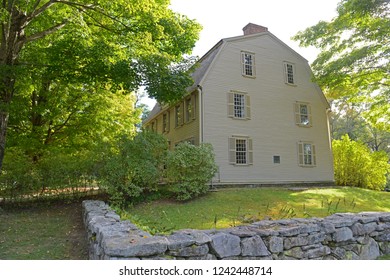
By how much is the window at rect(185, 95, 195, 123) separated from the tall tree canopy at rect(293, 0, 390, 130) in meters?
6.89

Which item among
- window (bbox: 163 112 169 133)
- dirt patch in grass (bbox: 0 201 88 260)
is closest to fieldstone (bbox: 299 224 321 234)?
dirt patch in grass (bbox: 0 201 88 260)

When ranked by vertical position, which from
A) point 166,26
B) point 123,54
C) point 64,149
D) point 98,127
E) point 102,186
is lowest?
point 102,186

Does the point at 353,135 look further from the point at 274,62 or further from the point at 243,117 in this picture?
the point at 243,117

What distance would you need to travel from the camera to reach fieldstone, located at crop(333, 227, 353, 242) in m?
5.14

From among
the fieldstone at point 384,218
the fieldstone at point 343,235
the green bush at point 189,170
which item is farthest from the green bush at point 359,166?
the fieldstone at point 343,235

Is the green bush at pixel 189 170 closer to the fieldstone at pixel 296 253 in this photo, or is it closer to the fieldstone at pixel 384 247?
the fieldstone at pixel 296 253

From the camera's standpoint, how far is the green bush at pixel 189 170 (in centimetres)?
1013

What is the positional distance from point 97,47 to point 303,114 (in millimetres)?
11257

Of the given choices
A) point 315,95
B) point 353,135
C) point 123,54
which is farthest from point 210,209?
point 353,135

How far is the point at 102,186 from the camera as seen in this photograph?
9.67 metres

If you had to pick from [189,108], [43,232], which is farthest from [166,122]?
[43,232]

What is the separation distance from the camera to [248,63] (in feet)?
48.4

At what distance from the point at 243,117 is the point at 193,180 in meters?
5.15

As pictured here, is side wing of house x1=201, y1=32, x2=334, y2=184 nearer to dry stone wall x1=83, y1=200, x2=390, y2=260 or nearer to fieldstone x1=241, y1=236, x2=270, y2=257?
dry stone wall x1=83, y1=200, x2=390, y2=260
